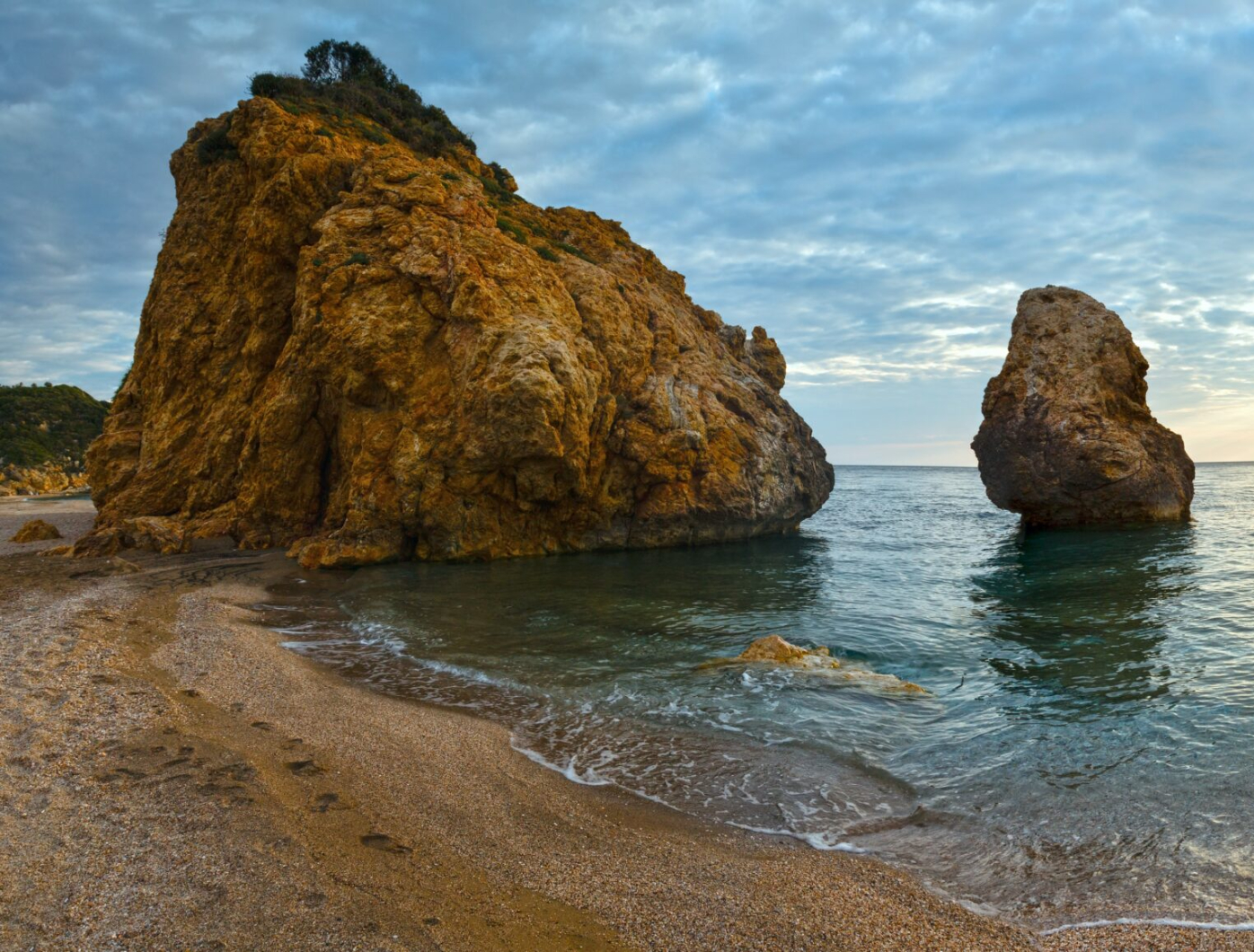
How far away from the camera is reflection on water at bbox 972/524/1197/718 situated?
8.98 m

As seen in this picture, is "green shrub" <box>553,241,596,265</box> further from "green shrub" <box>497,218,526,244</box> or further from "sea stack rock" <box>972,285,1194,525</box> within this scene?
"sea stack rock" <box>972,285,1194,525</box>

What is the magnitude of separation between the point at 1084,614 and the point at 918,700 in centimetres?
659

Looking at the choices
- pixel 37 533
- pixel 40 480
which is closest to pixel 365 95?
pixel 37 533

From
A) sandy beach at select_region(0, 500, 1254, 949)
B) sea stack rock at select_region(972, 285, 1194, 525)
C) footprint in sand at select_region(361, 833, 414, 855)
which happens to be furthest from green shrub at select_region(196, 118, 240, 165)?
sea stack rock at select_region(972, 285, 1194, 525)

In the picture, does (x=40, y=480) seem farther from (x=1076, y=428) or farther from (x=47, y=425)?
(x=1076, y=428)

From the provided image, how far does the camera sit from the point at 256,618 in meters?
13.1

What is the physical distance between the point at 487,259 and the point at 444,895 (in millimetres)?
20970

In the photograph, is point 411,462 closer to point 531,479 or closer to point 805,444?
point 531,479

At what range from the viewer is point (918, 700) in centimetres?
909

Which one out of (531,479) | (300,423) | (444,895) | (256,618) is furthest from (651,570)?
(444,895)

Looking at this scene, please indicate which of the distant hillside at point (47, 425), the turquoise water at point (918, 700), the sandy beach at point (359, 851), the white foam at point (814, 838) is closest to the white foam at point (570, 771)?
the turquoise water at point (918, 700)

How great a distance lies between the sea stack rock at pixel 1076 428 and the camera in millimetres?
24703

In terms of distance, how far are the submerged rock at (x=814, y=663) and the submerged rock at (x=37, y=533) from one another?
2620cm

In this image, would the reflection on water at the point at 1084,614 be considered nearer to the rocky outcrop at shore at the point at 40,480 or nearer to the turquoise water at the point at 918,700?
the turquoise water at the point at 918,700
